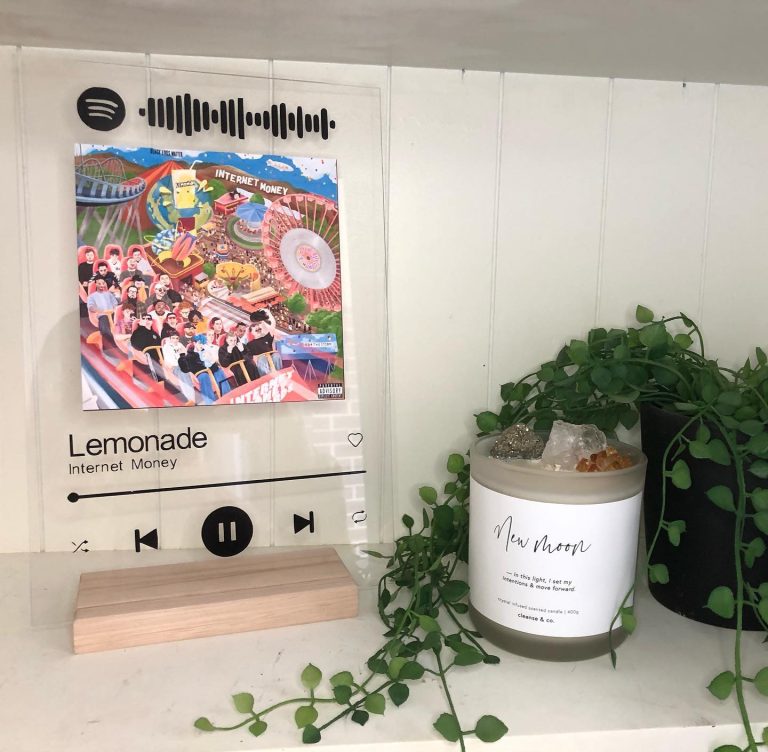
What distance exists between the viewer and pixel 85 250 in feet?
2.45

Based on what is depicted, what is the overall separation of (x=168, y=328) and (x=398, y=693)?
43 cm

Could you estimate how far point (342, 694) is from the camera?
0.53m

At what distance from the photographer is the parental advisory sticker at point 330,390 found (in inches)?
31.6

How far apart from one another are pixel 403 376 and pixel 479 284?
14 centimetres

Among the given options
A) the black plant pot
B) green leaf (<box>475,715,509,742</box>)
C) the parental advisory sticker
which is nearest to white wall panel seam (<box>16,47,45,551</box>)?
the parental advisory sticker

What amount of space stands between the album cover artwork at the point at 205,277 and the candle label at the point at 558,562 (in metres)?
0.28

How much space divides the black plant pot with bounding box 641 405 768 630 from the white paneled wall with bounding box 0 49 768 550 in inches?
8.3

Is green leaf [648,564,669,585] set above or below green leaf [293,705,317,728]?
above

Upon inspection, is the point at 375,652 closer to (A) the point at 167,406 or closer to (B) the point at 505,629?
(B) the point at 505,629

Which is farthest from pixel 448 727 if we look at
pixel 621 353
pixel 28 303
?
pixel 28 303

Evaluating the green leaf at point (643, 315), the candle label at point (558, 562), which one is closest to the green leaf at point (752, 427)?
the candle label at point (558, 562)

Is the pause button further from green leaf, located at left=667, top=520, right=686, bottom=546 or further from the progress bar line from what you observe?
green leaf, located at left=667, top=520, right=686, bottom=546

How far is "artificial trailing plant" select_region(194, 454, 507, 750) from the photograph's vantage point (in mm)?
515

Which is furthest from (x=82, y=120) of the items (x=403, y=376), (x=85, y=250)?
(x=403, y=376)
